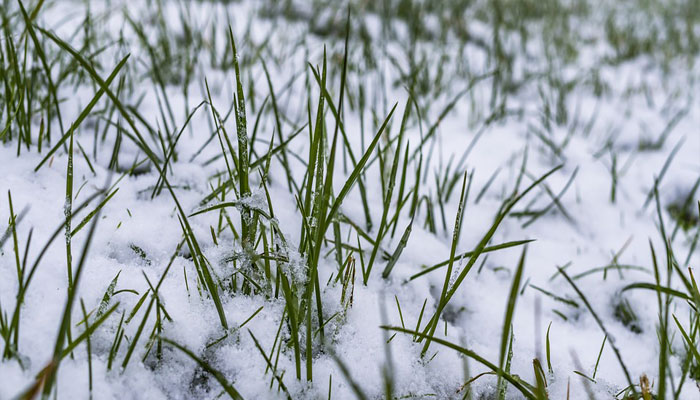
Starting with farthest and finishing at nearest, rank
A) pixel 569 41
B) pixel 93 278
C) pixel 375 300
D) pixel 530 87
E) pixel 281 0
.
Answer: pixel 569 41, pixel 281 0, pixel 530 87, pixel 375 300, pixel 93 278

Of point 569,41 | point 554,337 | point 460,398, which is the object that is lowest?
point 460,398

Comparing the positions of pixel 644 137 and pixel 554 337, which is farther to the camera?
pixel 644 137

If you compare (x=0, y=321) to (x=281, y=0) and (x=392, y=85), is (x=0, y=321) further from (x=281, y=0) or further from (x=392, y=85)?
(x=281, y=0)

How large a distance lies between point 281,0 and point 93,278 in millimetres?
2262

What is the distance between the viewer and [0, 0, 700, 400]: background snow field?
660 mm

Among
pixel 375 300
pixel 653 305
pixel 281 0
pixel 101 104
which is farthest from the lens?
pixel 281 0

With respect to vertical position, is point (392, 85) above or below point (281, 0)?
below

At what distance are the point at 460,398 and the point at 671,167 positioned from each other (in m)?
1.30

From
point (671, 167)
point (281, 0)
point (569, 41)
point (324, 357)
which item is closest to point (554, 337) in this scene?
point (324, 357)

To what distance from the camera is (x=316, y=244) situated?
2.21 feet

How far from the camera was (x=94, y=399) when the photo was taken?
59 centimetres

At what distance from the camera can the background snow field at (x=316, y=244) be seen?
26.0 inches

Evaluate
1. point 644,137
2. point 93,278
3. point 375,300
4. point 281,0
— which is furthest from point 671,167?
point 281,0

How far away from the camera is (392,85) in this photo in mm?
1917
